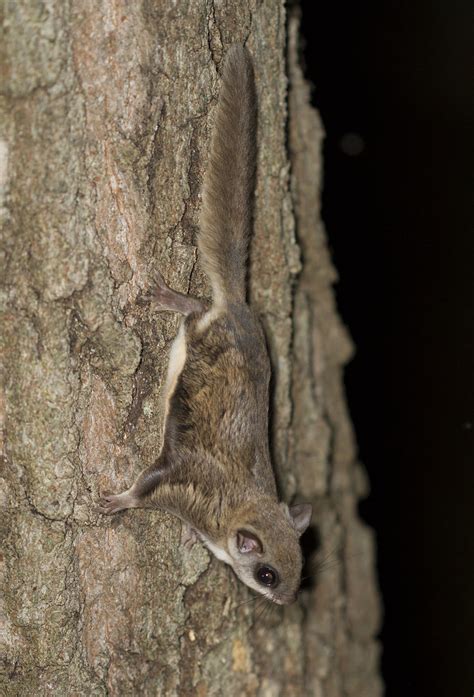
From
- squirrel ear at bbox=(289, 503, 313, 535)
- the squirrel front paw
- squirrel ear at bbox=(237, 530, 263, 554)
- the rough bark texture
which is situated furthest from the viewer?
squirrel ear at bbox=(289, 503, 313, 535)

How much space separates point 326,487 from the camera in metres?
3.71

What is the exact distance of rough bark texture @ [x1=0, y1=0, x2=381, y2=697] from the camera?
2.18m

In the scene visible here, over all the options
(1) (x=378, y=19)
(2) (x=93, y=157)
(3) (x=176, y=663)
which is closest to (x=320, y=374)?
(3) (x=176, y=663)

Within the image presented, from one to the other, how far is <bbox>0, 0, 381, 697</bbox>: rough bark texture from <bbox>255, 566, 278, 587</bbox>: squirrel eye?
0.20m

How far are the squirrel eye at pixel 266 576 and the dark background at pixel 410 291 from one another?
199 centimetres

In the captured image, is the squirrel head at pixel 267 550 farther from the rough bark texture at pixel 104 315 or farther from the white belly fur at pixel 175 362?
the white belly fur at pixel 175 362

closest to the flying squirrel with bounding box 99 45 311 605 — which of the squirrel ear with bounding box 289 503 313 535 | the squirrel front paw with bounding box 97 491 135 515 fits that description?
the squirrel front paw with bounding box 97 491 135 515

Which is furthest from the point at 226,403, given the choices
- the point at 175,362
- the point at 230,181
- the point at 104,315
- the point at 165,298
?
the point at 230,181

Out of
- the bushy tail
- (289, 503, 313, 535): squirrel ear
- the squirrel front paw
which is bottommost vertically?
(289, 503, 313, 535): squirrel ear

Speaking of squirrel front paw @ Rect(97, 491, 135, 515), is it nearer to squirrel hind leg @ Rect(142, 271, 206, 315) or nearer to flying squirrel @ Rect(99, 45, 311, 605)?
flying squirrel @ Rect(99, 45, 311, 605)

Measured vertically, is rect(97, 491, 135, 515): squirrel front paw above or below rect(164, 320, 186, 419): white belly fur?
below

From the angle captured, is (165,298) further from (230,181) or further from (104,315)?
(230,181)

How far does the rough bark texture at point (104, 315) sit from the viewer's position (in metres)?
2.18

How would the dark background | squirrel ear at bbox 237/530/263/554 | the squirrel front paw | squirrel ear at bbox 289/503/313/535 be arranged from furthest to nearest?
the dark background < squirrel ear at bbox 289/503/313/535 < squirrel ear at bbox 237/530/263/554 < the squirrel front paw
